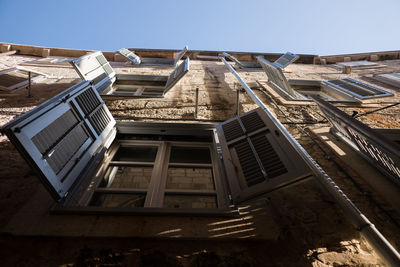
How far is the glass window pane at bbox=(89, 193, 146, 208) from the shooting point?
1.96m

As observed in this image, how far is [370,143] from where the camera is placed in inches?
65.2

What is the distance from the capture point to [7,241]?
137 cm

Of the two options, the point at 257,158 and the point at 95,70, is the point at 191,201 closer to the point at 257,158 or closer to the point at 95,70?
the point at 257,158

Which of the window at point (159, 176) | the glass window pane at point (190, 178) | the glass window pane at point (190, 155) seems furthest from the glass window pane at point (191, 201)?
the glass window pane at point (190, 155)

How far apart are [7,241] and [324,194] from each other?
2.71 meters

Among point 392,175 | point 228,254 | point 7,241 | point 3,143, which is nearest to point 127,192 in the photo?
point 7,241

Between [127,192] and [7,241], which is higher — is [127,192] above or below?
below

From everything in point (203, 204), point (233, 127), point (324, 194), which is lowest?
point (203, 204)

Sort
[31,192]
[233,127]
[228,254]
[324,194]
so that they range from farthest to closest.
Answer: [233,127], [324,194], [31,192], [228,254]

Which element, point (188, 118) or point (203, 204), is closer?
point (203, 204)

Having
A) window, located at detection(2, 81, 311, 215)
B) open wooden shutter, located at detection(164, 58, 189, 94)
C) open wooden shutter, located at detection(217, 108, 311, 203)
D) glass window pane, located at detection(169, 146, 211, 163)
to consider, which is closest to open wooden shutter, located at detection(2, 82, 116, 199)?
window, located at detection(2, 81, 311, 215)

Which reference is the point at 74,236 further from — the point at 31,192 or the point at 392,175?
the point at 392,175

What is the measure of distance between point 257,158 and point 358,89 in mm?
4654

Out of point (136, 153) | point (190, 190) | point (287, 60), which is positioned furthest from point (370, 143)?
point (287, 60)
